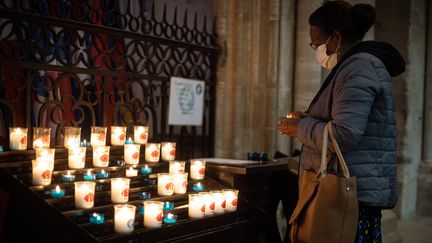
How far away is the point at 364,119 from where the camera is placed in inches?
81.7

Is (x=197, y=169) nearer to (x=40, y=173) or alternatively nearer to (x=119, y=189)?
(x=119, y=189)

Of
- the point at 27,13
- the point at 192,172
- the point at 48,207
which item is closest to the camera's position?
the point at 48,207

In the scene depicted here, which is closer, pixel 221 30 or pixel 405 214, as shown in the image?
pixel 221 30

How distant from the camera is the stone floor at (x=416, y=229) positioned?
483 cm

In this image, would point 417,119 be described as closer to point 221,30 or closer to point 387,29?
point 387,29

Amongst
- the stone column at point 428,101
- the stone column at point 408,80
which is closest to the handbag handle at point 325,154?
the stone column at point 408,80

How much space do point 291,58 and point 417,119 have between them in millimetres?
2028

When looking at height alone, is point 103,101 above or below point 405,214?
above

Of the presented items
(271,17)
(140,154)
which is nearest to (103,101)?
(140,154)

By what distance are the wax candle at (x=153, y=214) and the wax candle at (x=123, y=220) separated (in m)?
0.15

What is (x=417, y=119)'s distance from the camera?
566 centimetres

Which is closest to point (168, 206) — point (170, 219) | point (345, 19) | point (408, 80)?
point (170, 219)

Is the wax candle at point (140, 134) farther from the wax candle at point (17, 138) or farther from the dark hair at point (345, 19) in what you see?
the dark hair at point (345, 19)

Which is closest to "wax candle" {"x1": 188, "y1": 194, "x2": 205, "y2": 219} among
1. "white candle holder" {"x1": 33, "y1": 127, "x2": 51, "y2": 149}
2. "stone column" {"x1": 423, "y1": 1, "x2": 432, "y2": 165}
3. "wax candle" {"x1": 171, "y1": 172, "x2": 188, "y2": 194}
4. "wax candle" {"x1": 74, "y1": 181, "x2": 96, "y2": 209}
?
"wax candle" {"x1": 171, "y1": 172, "x2": 188, "y2": 194}
